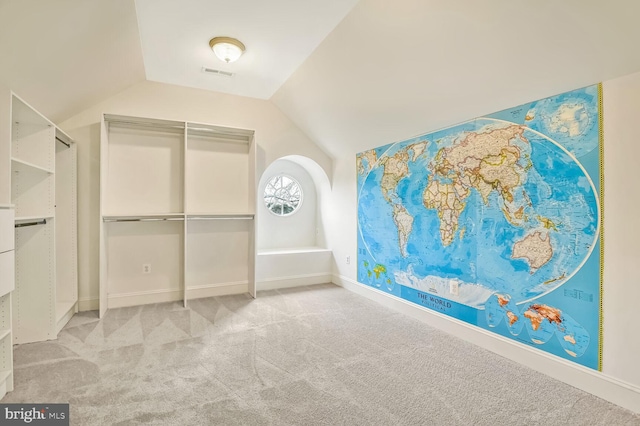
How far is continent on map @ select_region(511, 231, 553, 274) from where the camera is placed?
2203mm

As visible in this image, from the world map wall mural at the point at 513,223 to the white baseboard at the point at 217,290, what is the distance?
6.97 feet

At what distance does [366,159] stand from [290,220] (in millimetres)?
1803

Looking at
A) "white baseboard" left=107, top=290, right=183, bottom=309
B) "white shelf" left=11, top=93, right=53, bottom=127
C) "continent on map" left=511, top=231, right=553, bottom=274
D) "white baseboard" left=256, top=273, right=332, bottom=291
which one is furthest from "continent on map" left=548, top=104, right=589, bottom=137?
"white baseboard" left=107, top=290, right=183, bottom=309

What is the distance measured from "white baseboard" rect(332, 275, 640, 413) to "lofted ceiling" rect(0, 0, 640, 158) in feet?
6.26

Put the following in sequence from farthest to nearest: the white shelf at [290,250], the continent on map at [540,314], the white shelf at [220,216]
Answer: the white shelf at [290,250] → the white shelf at [220,216] → the continent on map at [540,314]

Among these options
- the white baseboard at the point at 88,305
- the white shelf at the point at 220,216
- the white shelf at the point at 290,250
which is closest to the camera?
the white baseboard at the point at 88,305

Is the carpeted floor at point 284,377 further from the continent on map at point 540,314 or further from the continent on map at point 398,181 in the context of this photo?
the continent on map at point 398,181

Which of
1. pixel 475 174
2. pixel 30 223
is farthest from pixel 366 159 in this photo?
pixel 30 223

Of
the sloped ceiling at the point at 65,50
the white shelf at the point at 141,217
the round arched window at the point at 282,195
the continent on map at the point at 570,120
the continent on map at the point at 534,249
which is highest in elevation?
the sloped ceiling at the point at 65,50

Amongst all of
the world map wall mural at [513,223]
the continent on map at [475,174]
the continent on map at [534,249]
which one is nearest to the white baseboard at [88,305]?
the world map wall mural at [513,223]

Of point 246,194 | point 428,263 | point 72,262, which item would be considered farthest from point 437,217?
point 72,262

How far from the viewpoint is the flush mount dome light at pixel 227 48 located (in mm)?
2830

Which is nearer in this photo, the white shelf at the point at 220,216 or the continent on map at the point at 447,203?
the continent on map at the point at 447,203

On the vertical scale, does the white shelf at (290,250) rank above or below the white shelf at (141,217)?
below
